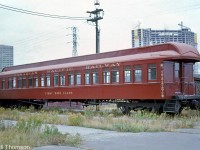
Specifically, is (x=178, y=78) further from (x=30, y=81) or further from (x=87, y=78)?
Result: (x=30, y=81)

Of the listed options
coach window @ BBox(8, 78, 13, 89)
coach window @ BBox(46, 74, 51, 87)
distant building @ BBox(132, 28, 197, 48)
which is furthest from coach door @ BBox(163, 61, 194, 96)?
distant building @ BBox(132, 28, 197, 48)

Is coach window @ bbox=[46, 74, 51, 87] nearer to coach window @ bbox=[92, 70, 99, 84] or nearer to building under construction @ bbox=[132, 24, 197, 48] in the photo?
coach window @ bbox=[92, 70, 99, 84]

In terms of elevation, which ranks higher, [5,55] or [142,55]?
[5,55]

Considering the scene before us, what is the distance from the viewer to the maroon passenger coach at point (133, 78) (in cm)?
2027

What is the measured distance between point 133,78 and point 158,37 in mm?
50552

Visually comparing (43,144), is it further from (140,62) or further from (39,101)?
(39,101)

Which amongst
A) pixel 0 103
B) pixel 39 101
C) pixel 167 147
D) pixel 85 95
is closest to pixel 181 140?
pixel 167 147

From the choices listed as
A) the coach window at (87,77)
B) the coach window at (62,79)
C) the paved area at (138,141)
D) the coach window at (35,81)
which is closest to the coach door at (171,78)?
the coach window at (87,77)

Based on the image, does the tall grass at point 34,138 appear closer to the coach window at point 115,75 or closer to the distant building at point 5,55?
the coach window at point 115,75

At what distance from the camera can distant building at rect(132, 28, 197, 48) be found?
64.8 m

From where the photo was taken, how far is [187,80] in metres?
21.7

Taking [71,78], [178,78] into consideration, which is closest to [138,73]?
[178,78]

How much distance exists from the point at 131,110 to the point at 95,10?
1903 cm

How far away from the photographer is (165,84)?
790 inches
